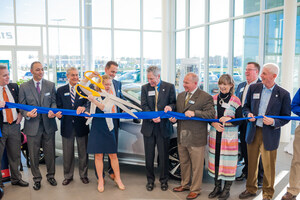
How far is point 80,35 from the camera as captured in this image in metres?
12.8

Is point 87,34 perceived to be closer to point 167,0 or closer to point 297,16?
point 167,0

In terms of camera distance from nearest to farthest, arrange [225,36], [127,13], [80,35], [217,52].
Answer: [225,36] < [217,52] < [80,35] < [127,13]

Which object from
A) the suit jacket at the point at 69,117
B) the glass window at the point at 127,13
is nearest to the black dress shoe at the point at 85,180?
the suit jacket at the point at 69,117

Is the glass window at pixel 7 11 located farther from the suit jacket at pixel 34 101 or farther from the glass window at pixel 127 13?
the suit jacket at pixel 34 101

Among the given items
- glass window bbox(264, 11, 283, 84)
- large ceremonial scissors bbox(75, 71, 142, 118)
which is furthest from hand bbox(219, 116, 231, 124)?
glass window bbox(264, 11, 283, 84)

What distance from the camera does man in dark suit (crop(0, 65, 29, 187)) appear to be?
3.99 metres

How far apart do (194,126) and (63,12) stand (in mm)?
10473

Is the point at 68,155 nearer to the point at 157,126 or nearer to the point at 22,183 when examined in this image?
the point at 22,183

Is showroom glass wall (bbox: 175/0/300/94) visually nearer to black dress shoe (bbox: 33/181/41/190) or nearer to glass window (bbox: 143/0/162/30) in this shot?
glass window (bbox: 143/0/162/30)

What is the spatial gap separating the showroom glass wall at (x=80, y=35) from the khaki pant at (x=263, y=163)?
33.9 feet

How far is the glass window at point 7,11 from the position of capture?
456 inches

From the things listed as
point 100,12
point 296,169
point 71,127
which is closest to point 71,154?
point 71,127

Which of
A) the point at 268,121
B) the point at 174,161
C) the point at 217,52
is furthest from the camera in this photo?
the point at 217,52

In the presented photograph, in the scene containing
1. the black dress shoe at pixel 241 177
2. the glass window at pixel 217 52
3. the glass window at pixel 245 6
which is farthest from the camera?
the glass window at pixel 217 52
